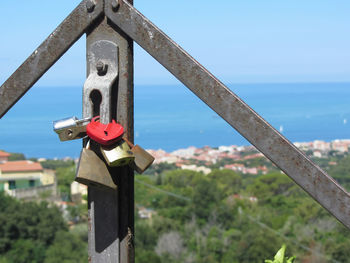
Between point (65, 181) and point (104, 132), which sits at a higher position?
point (65, 181)

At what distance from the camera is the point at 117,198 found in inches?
57.4

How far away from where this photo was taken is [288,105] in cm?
7081

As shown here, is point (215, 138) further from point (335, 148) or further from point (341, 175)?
point (341, 175)

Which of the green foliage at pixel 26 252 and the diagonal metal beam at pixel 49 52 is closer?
the diagonal metal beam at pixel 49 52

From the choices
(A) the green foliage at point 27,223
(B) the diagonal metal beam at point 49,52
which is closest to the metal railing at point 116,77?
(B) the diagonal metal beam at point 49,52

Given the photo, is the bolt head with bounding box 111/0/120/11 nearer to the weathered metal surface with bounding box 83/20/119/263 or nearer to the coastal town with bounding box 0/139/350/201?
the weathered metal surface with bounding box 83/20/119/263

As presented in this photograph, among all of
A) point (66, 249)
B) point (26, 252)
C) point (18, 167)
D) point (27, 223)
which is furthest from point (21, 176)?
point (66, 249)

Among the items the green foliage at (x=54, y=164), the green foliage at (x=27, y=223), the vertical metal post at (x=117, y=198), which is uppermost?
the green foliage at (x=54, y=164)

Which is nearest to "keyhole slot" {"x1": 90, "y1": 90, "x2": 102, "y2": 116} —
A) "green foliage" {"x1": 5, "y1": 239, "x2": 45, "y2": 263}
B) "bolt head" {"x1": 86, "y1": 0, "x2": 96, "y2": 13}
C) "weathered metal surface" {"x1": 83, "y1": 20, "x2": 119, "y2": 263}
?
"weathered metal surface" {"x1": 83, "y1": 20, "x2": 119, "y2": 263}

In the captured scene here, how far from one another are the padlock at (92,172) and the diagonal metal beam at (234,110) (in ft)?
A: 0.91

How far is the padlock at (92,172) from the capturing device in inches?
54.5

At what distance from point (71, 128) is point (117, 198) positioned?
0.67 feet

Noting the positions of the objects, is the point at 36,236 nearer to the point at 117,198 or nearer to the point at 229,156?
the point at 229,156

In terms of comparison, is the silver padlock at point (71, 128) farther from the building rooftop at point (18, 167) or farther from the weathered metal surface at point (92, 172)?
the building rooftop at point (18, 167)
